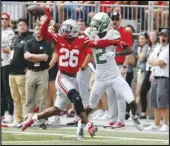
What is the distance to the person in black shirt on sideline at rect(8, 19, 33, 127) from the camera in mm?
18703

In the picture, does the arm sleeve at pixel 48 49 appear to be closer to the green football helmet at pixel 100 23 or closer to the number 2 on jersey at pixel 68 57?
the green football helmet at pixel 100 23

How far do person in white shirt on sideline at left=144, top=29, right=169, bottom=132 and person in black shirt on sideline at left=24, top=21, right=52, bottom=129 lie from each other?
2.10 m

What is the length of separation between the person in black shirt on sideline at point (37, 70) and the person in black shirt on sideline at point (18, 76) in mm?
412

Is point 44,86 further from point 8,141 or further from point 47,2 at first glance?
point 47,2

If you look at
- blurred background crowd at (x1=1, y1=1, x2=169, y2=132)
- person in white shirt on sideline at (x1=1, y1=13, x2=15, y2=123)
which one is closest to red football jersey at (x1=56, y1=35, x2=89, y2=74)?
blurred background crowd at (x1=1, y1=1, x2=169, y2=132)

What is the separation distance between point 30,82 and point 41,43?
0.80 meters

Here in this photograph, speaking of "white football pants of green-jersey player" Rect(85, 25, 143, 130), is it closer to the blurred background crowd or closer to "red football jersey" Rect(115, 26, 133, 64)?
the blurred background crowd

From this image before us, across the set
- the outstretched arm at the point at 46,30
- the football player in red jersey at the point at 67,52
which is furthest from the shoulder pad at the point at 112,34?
the outstretched arm at the point at 46,30

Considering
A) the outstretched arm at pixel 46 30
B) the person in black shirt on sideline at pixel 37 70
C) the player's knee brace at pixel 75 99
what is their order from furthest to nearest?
1. the person in black shirt on sideline at pixel 37 70
2. the outstretched arm at pixel 46 30
3. the player's knee brace at pixel 75 99

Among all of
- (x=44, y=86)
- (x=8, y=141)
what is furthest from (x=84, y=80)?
(x=8, y=141)

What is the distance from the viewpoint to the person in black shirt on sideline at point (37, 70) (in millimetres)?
18047

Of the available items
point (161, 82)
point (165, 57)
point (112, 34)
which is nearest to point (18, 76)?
point (161, 82)

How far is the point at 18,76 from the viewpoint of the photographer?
61.7ft

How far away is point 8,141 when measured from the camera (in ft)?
49.9
